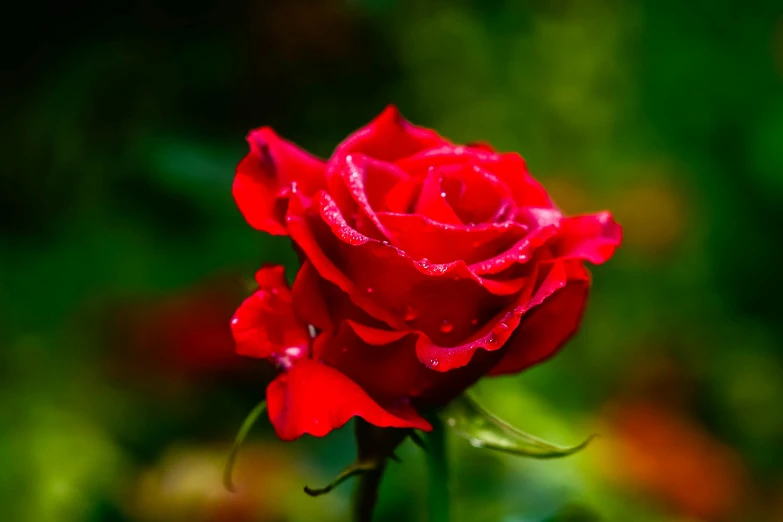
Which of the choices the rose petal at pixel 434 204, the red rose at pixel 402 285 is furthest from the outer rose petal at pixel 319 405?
the rose petal at pixel 434 204

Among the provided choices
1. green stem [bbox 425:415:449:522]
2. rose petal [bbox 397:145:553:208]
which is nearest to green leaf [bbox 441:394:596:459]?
green stem [bbox 425:415:449:522]

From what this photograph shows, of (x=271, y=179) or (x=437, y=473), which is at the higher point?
(x=271, y=179)

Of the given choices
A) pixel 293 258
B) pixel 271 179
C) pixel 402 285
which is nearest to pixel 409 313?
pixel 402 285

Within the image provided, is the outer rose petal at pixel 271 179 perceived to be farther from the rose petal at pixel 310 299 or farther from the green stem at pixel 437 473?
the green stem at pixel 437 473

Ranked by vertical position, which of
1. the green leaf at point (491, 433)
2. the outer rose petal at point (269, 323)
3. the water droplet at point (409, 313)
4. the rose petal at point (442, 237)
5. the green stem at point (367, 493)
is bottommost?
the green stem at point (367, 493)

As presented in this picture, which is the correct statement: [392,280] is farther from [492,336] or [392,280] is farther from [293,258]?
[293,258]

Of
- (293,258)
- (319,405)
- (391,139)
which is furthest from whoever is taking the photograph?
(293,258)

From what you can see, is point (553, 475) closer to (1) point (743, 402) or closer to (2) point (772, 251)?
(1) point (743, 402)

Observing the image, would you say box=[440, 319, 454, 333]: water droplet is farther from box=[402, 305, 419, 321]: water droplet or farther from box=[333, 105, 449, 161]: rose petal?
box=[333, 105, 449, 161]: rose petal
